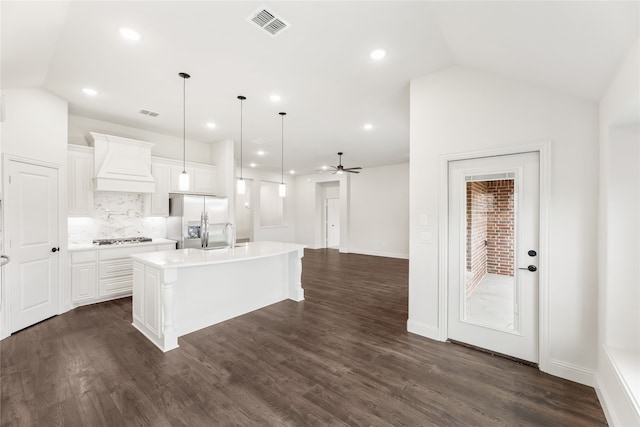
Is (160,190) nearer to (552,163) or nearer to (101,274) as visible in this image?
(101,274)

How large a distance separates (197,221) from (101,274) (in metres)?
1.73

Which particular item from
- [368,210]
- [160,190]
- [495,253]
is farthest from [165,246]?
[368,210]

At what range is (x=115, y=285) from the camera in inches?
181

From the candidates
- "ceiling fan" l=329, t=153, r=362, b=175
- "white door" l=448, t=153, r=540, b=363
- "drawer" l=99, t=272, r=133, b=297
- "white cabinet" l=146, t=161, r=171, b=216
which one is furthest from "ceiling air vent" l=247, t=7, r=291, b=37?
"ceiling fan" l=329, t=153, r=362, b=175

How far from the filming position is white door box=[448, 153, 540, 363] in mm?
2672

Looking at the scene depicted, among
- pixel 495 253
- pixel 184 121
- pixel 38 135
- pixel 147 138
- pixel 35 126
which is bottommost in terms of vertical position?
pixel 495 253

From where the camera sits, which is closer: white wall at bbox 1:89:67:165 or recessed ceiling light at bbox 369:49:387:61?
recessed ceiling light at bbox 369:49:387:61

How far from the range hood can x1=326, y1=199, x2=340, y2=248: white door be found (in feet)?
23.6

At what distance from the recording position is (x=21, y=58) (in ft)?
9.08

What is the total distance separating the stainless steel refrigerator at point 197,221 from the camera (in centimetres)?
534

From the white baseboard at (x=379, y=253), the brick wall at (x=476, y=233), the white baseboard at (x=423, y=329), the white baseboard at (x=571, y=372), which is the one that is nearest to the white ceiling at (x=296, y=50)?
the brick wall at (x=476, y=233)

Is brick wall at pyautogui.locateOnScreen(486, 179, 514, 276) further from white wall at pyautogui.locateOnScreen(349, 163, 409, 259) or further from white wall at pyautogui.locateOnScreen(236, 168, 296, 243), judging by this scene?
white wall at pyautogui.locateOnScreen(236, 168, 296, 243)

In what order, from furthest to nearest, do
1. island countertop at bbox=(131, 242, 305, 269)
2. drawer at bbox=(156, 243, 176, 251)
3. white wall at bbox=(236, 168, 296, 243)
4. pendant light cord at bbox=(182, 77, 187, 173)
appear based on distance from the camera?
white wall at bbox=(236, 168, 296, 243) → drawer at bbox=(156, 243, 176, 251) → pendant light cord at bbox=(182, 77, 187, 173) → island countertop at bbox=(131, 242, 305, 269)

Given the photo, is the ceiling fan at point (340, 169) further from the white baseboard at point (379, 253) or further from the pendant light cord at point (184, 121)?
the pendant light cord at point (184, 121)
